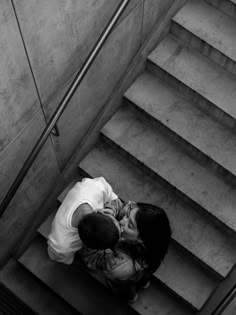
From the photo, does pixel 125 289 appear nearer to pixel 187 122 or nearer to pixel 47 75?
pixel 187 122

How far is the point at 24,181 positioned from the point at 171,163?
58.5 inches

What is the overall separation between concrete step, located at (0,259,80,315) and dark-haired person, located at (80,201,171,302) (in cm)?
105

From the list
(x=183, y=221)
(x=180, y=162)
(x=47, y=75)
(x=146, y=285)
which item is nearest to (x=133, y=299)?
(x=146, y=285)

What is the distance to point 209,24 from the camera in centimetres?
412

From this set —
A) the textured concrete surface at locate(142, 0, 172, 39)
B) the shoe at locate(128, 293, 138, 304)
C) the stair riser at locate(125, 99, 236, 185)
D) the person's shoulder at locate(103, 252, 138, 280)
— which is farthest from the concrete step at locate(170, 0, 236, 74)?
the shoe at locate(128, 293, 138, 304)

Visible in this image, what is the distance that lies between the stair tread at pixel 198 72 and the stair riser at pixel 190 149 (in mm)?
482

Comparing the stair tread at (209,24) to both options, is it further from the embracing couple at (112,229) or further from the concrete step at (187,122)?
the embracing couple at (112,229)

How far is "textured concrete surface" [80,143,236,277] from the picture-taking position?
3752mm

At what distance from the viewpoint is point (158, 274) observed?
3.77 metres

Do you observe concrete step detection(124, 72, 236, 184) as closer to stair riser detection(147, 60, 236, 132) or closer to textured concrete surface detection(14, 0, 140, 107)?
stair riser detection(147, 60, 236, 132)

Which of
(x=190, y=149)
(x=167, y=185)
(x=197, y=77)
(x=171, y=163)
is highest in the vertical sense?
(x=197, y=77)

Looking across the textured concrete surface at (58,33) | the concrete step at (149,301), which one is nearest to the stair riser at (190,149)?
the textured concrete surface at (58,33)

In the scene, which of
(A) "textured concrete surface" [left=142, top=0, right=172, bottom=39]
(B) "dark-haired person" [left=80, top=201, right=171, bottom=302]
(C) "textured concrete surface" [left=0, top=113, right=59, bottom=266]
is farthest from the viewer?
(A) "textured concrete surface" [left=142, top=0, right=172, bottom=39]

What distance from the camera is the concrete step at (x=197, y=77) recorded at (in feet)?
13.0
